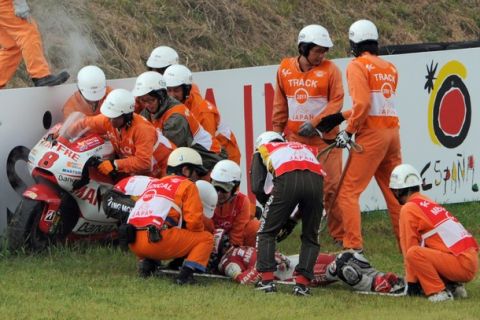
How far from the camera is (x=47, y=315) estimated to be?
9641 mm

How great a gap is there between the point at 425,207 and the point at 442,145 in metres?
5.83

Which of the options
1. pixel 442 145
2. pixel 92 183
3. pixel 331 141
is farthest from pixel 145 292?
pixel 442 145

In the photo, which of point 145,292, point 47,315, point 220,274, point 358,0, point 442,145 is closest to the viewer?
point 47,315

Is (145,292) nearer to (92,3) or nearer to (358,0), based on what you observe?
(92,3)

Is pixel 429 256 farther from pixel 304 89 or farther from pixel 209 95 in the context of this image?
pixel 209 95

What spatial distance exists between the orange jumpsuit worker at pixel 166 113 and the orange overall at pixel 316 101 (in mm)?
927

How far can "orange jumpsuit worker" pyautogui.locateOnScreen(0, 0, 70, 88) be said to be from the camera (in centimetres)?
1427

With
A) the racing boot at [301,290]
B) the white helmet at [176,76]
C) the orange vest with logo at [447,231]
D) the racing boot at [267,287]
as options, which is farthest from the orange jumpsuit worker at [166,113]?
the orange vest with logo at [447,231]

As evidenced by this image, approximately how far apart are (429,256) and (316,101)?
2.75 metres

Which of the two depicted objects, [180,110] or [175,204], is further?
[180,110]

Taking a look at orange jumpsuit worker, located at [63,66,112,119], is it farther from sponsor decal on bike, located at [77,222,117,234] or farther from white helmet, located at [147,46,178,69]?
sponsor decal on bike, located at [77,222,117,234]

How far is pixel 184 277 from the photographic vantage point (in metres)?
10.9

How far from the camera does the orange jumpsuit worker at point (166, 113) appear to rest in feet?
40.9

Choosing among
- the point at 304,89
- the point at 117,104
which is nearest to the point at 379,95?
the point at 304,89
